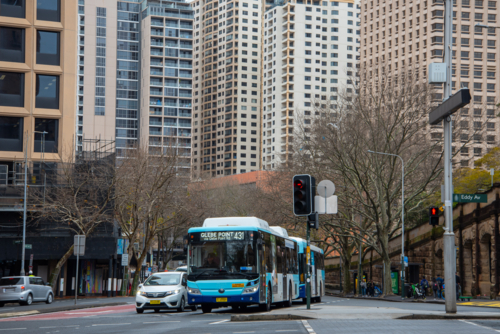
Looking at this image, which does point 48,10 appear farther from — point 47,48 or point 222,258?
point 222,258

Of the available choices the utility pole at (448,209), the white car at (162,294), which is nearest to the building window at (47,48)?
the white car at (162,294)

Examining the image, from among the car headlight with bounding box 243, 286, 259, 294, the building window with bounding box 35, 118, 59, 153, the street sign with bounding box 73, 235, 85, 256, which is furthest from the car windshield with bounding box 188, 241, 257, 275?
the building window with bounding box 35, 118, 59, 153

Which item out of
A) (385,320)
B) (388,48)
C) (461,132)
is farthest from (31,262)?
(388,48)

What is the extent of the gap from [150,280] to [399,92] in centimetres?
2387

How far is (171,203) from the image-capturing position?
46.2 metres

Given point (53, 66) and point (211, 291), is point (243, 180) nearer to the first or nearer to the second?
point (53, 66)

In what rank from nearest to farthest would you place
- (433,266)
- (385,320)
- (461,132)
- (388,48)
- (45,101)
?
1. (385,320)
2. (461,132)
3. (45,101)
4. (433,266)
5. (388,48)

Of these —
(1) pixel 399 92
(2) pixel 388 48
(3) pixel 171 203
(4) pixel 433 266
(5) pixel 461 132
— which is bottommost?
(4) pixel 433 266

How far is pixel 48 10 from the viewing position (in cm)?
4638

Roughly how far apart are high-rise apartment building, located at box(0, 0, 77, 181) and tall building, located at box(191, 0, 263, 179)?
361 feet

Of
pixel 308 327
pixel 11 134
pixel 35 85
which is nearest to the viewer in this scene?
pixel 308 327

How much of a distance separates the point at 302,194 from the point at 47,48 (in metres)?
32.7

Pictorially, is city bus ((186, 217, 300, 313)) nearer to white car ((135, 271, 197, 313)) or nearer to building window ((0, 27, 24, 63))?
white car ((135, 271, 197, 313))

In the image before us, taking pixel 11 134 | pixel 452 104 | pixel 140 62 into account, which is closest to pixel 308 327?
pixel 452 104
